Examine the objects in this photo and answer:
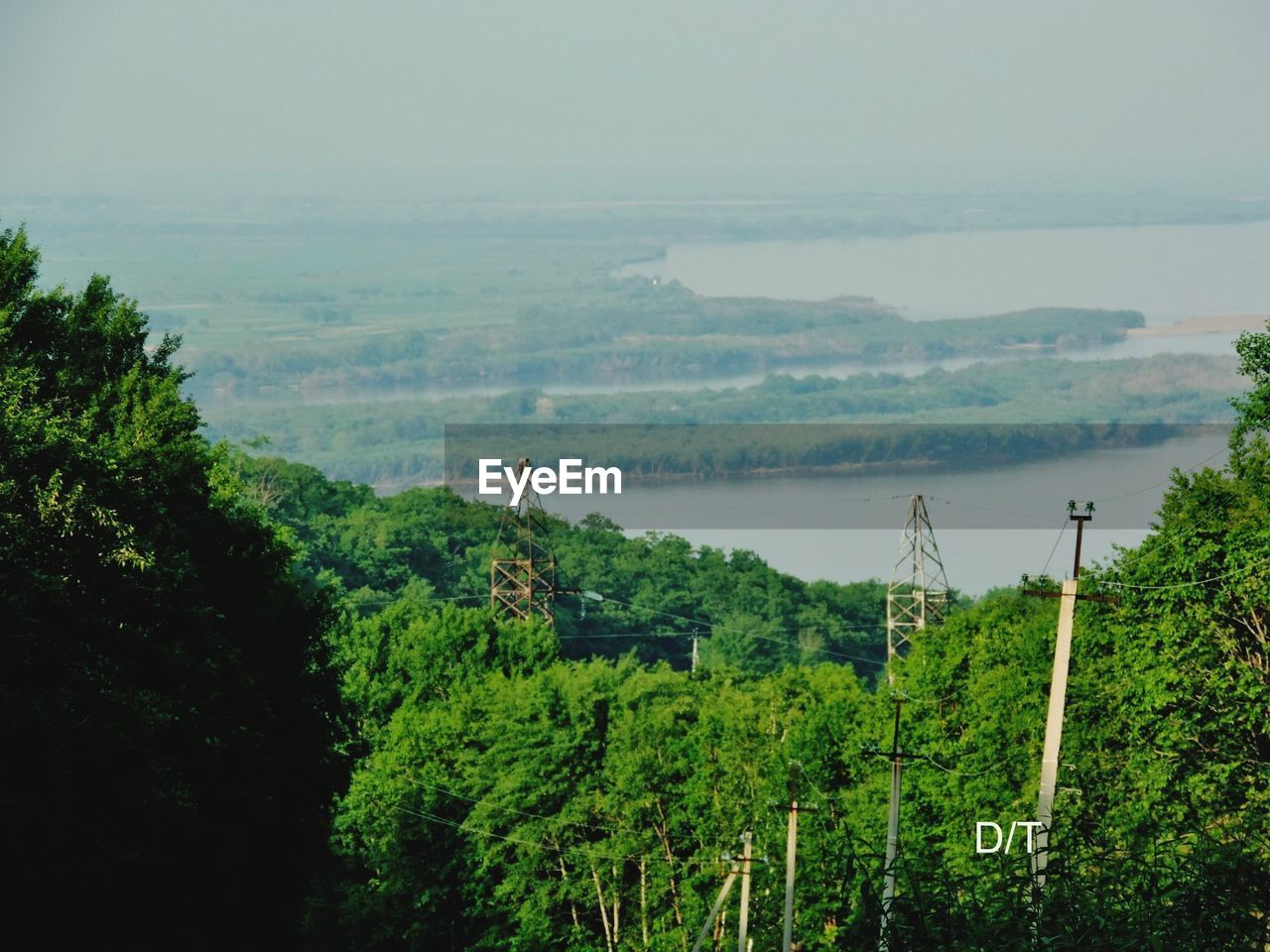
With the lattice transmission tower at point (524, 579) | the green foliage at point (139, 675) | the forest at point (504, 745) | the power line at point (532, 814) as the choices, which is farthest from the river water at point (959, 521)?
the green foliage at point (139, 675)

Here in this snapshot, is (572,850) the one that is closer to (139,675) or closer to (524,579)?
(139,675)

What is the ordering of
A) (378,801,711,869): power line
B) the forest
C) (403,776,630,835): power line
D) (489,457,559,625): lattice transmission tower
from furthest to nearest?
(489,457,559,625): lattice transmission tower → (403,776,630,835): power line → (378,801,711,869): power line → the forest

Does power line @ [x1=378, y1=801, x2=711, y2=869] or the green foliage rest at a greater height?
the green foliage

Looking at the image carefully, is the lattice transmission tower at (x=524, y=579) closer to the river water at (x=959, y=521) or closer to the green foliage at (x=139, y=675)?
the river water at (x=959, y=521)

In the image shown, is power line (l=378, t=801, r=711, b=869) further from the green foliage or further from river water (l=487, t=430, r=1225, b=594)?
river water (l=487, t=430, r=1225, b=594)

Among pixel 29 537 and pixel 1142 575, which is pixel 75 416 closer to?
pixel 29 537

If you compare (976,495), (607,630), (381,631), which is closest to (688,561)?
(607,630)

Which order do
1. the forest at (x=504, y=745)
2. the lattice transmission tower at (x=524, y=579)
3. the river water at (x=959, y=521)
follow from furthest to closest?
1. the river water at (x=959, y=521)
2. the lattice transmission tower at (x=524, y=579)
3. the forest at (x=504, y=745)

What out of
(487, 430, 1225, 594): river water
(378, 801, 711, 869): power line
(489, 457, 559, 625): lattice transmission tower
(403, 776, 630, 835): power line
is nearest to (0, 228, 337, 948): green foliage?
(378, 801, 711, 869): power line
